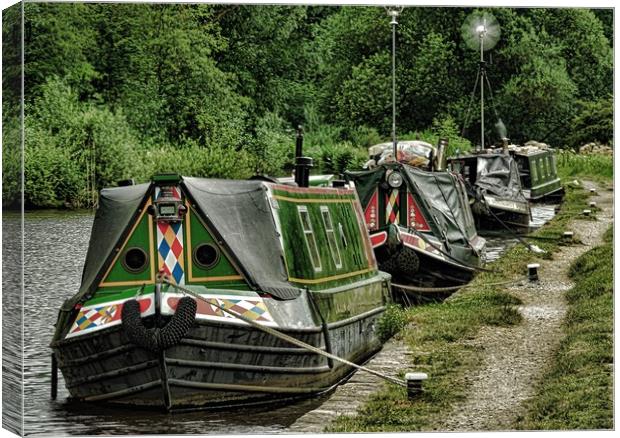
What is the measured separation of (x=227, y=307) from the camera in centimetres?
1155

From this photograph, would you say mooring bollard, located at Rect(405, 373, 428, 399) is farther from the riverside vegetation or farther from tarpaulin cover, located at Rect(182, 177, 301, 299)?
tarpaulin cover, located at Rect(182, 177, 301, 299)

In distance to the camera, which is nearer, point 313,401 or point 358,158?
point 313,401

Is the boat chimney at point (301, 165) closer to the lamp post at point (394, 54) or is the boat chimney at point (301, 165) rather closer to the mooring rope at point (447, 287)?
the lamp post at point (394, 54)

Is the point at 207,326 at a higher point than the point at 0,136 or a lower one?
lower

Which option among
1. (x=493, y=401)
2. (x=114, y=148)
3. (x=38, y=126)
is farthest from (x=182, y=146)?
(x=493, y=401)

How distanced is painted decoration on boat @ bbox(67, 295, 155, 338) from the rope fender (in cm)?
8

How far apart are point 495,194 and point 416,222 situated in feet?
16.6

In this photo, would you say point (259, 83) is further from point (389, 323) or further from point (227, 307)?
point (389, 323)

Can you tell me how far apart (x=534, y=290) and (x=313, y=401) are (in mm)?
3283

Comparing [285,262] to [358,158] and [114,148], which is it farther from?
[358,158]

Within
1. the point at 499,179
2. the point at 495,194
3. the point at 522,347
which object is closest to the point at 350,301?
the point at 522,347

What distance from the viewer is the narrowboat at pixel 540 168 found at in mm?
14898

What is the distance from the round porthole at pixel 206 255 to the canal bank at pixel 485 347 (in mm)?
1363

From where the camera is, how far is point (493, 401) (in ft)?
38.1
